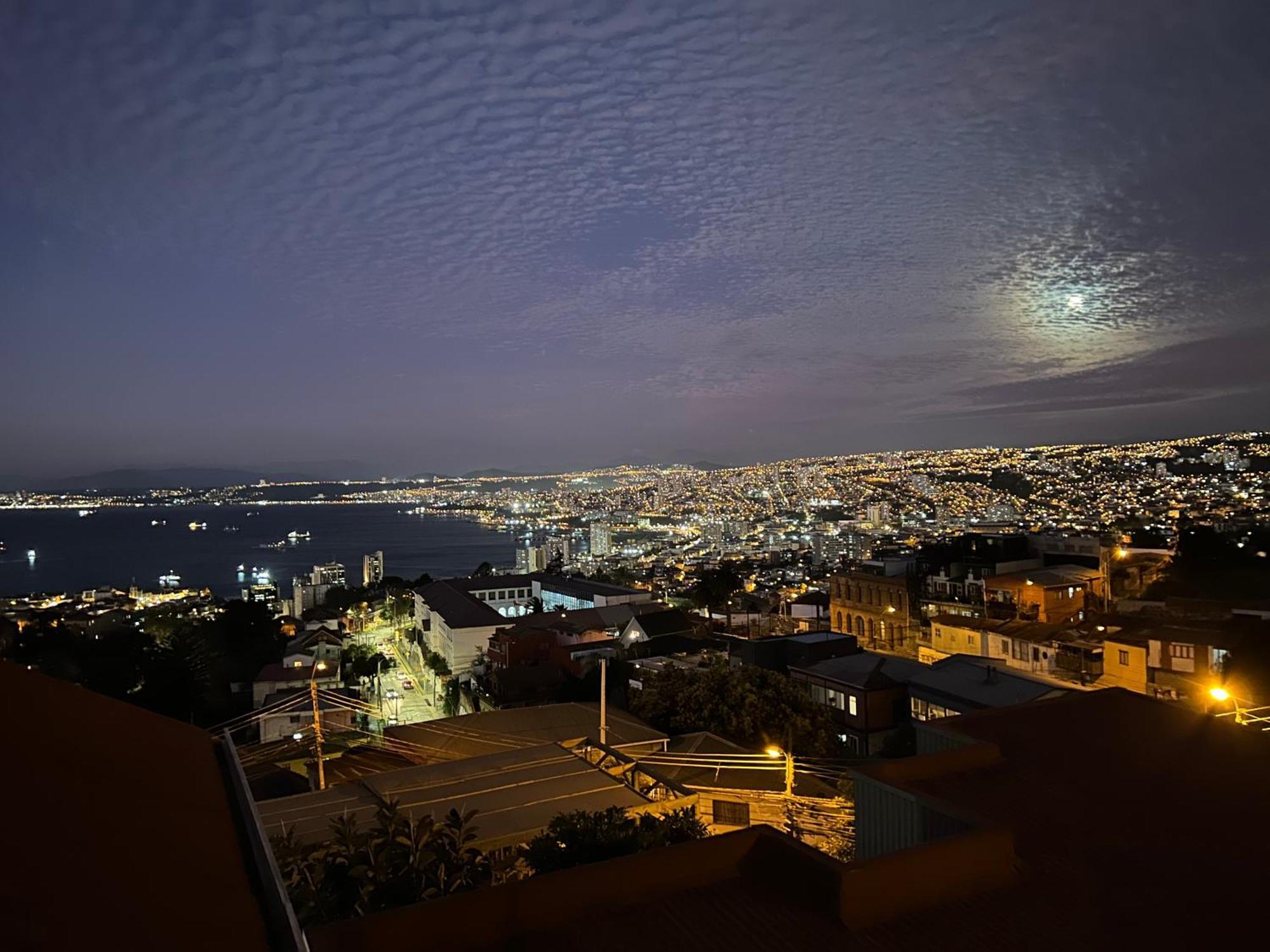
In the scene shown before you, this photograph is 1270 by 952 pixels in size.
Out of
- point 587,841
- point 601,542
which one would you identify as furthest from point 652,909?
point 601,542

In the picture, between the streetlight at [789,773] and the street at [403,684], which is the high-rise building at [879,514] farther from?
the streetlight at [789,773]

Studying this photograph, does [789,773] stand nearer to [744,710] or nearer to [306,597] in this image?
[744,710]

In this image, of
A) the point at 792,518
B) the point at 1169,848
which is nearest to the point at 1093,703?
the point at 1169,848

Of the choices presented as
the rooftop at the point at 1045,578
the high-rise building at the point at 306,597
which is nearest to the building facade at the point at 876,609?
the rooftop at the point at 1045,578

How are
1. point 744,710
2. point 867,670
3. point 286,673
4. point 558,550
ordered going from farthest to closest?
point 558,550
point 286,673
point 867,670
point 744,710

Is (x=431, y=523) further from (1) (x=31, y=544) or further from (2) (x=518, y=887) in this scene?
(2) (x=518, y=887)
